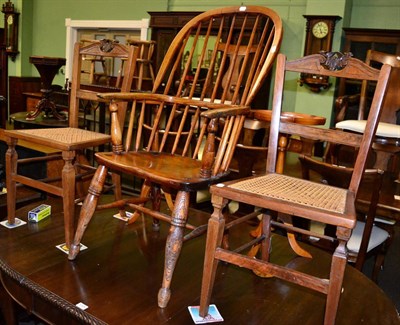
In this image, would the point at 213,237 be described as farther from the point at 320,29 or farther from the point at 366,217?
the point at 320,29

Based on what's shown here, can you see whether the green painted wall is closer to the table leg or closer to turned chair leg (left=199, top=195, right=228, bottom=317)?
the table leg

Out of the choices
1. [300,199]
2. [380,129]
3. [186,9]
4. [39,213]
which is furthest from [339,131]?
[186,9]

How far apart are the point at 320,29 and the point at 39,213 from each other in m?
4.35

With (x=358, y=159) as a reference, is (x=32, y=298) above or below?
below

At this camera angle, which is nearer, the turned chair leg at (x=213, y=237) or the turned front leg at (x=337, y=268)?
the turned front leg at (x=337, y=268)

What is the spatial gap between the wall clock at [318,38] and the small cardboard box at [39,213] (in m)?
4.00

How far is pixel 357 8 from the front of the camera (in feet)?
18.2

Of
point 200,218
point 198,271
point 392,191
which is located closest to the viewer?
Result: point 198,271

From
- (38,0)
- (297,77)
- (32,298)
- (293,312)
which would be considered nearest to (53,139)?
(32,298)

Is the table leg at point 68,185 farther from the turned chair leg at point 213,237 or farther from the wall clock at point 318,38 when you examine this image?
the wall clock at point 318,38

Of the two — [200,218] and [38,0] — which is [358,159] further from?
[38,0]

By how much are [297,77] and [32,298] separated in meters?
4.98

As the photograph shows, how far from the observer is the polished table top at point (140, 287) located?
1.47m

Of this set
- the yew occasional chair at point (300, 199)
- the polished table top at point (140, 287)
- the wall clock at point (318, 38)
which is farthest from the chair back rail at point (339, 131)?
the wall clock at point (318, 38)
